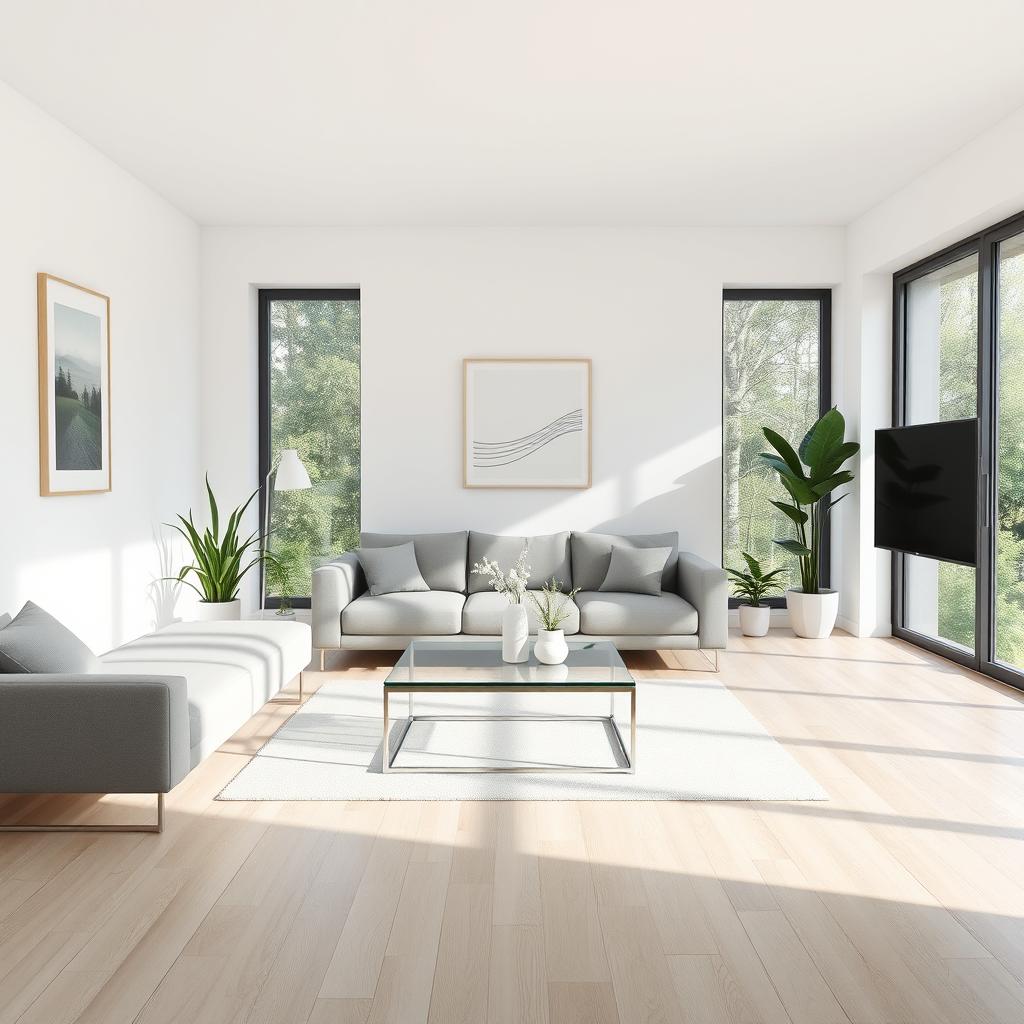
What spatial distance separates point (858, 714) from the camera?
14.3ft

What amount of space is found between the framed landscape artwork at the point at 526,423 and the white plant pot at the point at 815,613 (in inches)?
68.5

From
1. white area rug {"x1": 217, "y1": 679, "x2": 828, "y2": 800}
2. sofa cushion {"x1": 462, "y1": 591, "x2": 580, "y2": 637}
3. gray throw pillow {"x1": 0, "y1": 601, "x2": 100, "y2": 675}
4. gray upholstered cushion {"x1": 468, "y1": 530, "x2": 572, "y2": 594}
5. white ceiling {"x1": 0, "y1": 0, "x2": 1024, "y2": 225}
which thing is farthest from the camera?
A: gray upholstered cushion {"x1": 468, "y1": 530, "x2": 572, "y2": 594}

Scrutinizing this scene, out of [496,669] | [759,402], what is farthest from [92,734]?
[759,402]

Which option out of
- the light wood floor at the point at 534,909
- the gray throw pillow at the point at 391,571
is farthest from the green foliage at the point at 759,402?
the light wood floor at the point at 534,909

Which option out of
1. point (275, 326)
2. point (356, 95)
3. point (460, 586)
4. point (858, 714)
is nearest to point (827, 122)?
point (356, 95)

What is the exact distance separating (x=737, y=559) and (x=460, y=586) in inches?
87.1

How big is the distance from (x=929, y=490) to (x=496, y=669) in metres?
2.92

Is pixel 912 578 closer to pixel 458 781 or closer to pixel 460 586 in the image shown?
pixel 460 586

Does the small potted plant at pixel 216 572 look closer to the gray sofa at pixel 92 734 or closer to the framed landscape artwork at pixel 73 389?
the framed landscape artwork at pixel 73 389

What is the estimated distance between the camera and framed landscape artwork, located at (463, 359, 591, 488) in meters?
6.46

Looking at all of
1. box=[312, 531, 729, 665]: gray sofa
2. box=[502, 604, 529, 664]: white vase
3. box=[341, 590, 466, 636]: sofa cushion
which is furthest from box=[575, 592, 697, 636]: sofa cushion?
box=[502, 604, 529, 664]: white vase

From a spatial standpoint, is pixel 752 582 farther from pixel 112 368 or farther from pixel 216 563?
pixel 112 368

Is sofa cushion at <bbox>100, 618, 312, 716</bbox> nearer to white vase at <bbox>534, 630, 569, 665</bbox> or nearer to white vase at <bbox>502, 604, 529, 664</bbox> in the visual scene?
white vase at <bbox>502, 604, 529, 664</bbox>

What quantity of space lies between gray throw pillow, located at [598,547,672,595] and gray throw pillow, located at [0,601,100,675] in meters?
3.29
